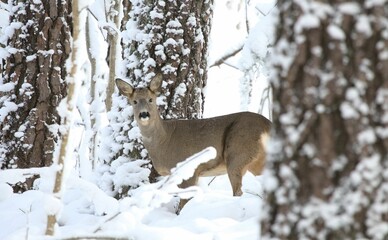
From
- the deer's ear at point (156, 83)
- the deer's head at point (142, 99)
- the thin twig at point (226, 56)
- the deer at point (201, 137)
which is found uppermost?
the thin twig at point (226, 56)

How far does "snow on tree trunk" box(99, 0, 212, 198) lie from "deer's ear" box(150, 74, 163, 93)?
8 cm

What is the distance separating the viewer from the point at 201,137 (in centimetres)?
686

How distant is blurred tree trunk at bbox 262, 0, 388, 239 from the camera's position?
6.14 ft

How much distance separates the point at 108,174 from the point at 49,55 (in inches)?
58.9

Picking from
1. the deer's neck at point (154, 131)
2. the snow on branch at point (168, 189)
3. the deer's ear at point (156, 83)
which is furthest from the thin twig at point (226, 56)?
the snow on branch at point (168, 189)

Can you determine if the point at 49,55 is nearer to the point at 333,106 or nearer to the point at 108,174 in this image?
the point at 108,174

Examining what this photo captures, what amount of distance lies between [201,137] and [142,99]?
0.71 meters

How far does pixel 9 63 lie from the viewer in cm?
573

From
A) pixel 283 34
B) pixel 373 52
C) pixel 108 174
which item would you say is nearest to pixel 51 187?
pixel 283 34

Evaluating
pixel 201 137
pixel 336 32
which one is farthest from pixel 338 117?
pixel 201 137

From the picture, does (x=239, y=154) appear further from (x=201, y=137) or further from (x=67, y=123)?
(x=67, y=123)

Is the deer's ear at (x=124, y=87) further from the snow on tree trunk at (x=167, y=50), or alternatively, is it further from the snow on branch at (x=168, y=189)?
the snow on branch at (x=168, y=189)

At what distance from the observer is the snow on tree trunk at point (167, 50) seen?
6.43 metres

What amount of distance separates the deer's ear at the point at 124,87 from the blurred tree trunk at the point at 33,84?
91cm
